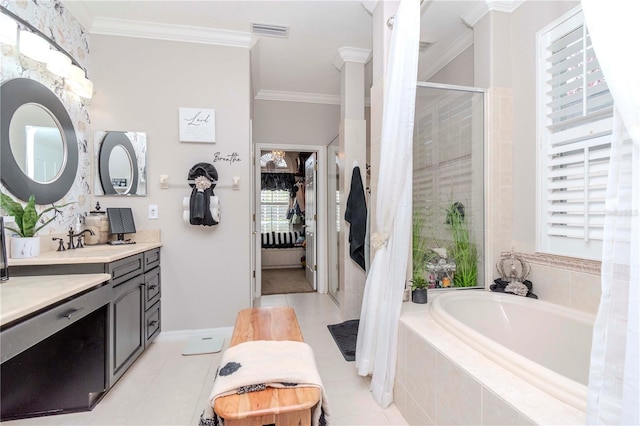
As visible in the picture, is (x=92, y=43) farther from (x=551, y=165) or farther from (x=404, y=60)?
(x=551, y=165)

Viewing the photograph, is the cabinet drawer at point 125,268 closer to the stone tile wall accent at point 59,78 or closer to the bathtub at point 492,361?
the stone tile wall accent at point 59,78

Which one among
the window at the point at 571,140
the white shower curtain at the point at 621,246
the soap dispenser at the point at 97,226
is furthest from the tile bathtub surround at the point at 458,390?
A: the soap dispenser at the point at 97,226

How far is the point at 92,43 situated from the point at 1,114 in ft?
4.13

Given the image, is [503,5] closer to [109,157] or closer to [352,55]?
[352,55]


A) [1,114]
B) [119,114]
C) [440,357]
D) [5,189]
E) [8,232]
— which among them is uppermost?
[119,114]

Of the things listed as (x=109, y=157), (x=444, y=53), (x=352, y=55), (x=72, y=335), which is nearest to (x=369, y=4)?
(x=352, y=55)

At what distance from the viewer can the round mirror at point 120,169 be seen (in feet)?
8.16

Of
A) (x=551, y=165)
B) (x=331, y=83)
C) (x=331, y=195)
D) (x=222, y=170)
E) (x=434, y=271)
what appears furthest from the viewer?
(x=331, y=195)

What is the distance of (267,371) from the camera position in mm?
1094

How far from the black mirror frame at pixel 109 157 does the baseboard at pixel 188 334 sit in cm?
129

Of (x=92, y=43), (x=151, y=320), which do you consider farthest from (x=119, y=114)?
(x=151, y=320)

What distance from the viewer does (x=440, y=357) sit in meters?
1.29

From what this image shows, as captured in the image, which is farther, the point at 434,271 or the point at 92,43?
the point at 92,43

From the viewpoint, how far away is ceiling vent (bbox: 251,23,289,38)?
2.57 meters
